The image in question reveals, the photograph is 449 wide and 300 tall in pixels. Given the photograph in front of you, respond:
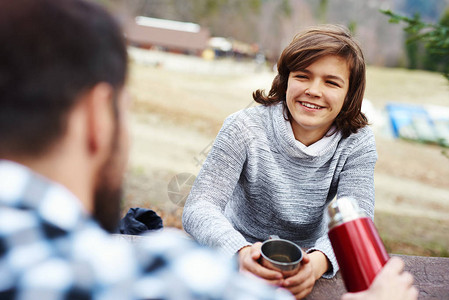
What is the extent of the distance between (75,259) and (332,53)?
5.04ft

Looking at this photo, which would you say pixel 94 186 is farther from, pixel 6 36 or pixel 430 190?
pixel 430 190

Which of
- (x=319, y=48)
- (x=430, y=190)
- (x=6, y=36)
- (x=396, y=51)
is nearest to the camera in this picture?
(x=6, y=36)

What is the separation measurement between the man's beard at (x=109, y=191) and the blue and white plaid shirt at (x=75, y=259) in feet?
0.23

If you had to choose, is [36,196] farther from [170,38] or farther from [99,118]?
[170,38]

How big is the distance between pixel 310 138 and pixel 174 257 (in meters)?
1.42

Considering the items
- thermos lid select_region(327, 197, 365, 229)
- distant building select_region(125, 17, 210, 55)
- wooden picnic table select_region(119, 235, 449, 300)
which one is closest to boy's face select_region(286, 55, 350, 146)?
wooden picnic table select_region(119, 235, 449, 300)

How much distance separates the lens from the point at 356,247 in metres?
1.02

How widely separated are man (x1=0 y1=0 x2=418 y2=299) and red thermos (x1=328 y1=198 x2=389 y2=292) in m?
0.38

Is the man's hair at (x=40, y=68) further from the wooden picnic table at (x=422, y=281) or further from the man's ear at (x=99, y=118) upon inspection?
the wooden picnic table at (x=422, y=281)

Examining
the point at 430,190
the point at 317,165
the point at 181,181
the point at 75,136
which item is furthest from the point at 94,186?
the point at 430,190

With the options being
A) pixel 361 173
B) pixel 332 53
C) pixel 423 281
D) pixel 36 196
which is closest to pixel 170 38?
pixel 332 53

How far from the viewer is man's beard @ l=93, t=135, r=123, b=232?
2.36ft

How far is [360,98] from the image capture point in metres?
1.98

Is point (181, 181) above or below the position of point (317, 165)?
below
